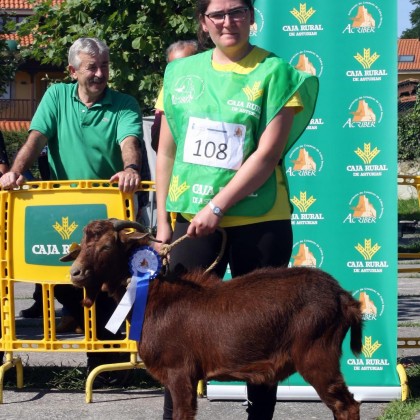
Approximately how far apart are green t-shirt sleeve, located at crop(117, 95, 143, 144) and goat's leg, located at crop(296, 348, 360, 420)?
2.71 metres

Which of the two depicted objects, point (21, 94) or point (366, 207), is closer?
point (366, 207)

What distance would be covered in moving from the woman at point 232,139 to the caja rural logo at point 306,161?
5.11 feet

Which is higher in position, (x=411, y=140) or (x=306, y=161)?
(x=411, y=140)

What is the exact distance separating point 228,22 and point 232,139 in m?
0.53

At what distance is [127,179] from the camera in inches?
253

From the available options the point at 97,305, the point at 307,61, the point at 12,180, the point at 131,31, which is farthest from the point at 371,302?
the point at 131,31

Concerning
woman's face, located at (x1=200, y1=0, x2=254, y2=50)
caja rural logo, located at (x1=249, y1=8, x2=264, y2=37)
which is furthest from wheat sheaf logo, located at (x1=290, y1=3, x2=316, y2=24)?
woman's face, located at (x1=200, y1=0, x2=254, y2=50)

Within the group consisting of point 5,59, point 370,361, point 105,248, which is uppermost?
point 5,59

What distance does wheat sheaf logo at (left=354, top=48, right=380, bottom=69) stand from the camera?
624 centimetres

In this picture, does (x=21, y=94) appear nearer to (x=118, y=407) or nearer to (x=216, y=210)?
(x=118, y=407)

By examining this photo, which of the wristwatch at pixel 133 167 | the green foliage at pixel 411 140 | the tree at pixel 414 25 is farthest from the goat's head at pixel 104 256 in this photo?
the tree at pixel 414 25

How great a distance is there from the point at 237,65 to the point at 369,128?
1.90 m

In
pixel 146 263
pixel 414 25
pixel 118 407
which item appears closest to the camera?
pixel 146 263

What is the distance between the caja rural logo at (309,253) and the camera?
6.43 meters
